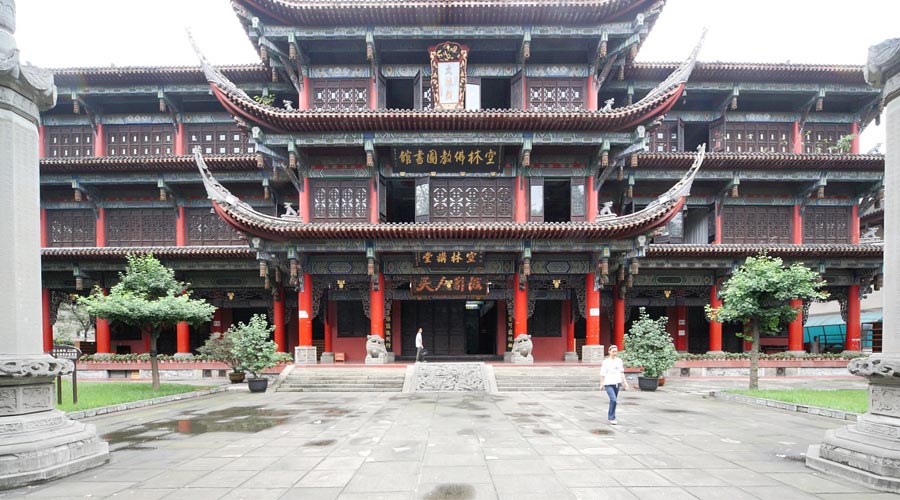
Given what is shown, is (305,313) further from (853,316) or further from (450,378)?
(853,316)

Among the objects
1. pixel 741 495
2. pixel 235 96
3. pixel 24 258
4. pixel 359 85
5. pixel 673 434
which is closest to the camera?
pixel 741 495

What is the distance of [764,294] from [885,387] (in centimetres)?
796

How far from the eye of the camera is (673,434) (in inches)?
313

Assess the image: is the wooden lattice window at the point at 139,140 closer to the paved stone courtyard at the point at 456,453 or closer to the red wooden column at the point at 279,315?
the red wooden column at the point at 279,315

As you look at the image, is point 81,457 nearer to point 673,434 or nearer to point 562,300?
point 673,434

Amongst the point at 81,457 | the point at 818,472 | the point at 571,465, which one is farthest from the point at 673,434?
the point at 81,457

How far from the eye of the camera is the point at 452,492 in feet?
16.7

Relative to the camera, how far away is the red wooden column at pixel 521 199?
666 inches

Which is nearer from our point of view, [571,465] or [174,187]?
[571,465]

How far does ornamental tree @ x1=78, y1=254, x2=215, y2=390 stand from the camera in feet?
40.0

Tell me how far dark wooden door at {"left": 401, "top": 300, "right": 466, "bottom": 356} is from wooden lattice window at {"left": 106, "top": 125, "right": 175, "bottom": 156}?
13.3m

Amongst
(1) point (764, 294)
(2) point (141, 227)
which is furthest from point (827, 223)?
(2) point (141, 227)

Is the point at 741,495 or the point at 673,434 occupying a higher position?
the point at 741,495

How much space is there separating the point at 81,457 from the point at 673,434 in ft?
30.8
